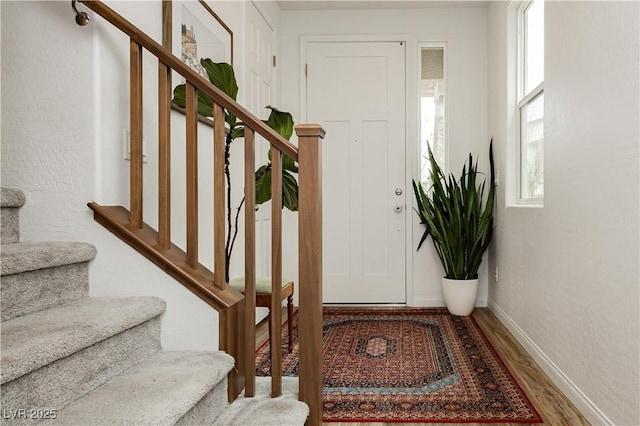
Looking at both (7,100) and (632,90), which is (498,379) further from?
(7,100)

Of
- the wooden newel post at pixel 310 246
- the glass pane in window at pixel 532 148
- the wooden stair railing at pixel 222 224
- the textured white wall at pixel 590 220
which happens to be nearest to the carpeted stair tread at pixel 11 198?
the wooden stair railing at pixel 222 224

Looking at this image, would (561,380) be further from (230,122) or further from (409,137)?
(409,137)

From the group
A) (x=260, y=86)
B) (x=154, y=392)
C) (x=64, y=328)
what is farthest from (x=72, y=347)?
(x=260, y=86)

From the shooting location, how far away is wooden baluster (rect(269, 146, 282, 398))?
73.2 inches

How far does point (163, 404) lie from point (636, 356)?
1.60m

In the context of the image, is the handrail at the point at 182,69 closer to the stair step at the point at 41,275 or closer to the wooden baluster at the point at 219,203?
the wooden baluster at the point at 219,203

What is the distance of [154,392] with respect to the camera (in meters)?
1.40

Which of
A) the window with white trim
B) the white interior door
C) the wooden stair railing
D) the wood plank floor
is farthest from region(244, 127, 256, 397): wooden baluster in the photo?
the window with white trim

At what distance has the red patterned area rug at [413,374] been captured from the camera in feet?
7.38

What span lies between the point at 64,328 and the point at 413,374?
1903 mm

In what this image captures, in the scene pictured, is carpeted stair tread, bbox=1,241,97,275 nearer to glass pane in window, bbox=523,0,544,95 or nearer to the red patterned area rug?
the red patterned area rug

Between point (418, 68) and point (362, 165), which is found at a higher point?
point (418, 68)

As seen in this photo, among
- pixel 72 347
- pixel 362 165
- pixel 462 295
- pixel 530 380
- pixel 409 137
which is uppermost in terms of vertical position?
pixel 409 137

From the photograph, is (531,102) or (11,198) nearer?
(11,198)
